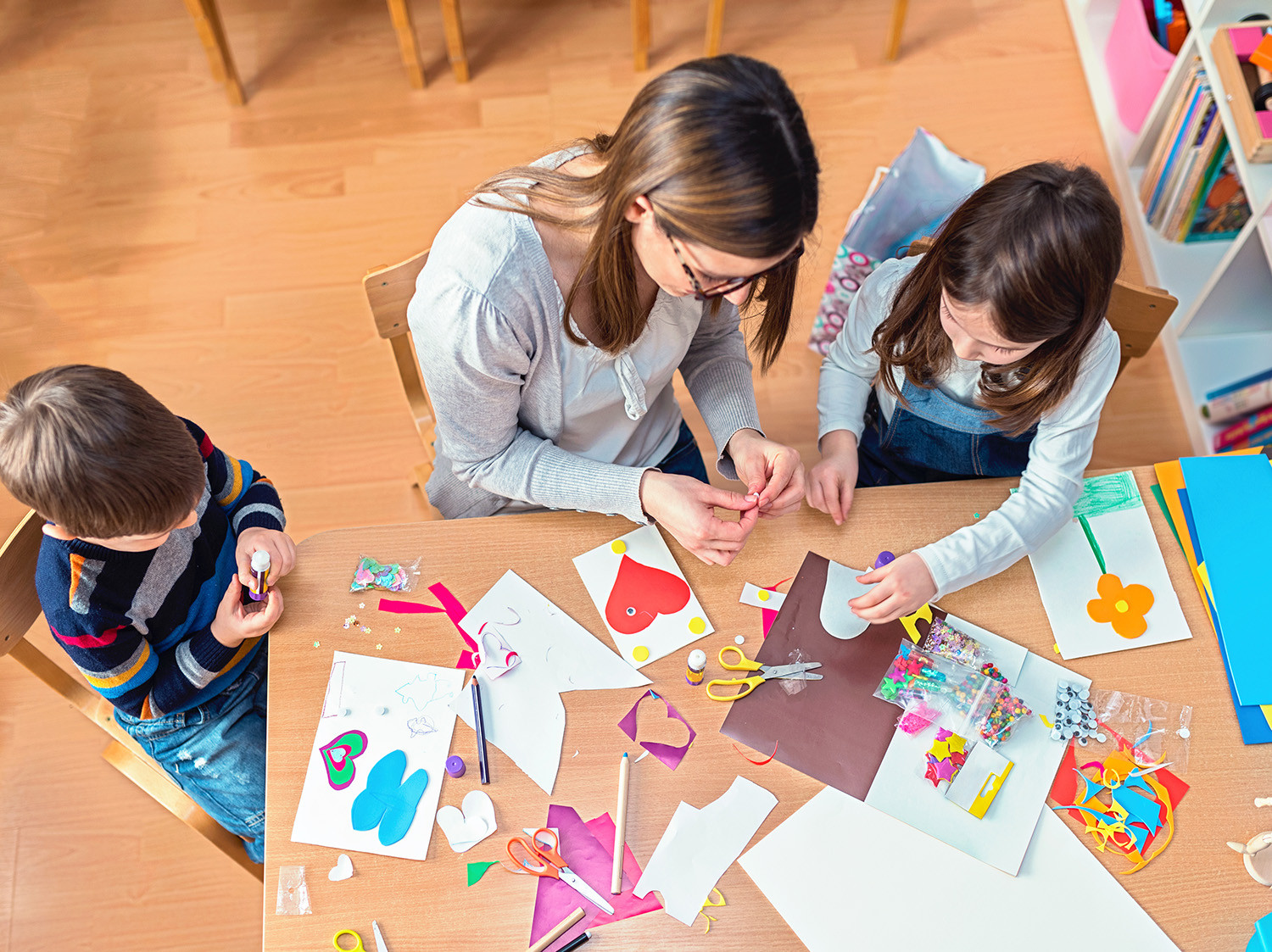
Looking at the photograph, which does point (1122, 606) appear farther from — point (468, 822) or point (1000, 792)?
point (468, 822)

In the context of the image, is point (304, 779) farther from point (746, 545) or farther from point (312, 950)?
point (746, 545)

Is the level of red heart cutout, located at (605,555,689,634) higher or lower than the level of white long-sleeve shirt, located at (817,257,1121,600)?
lower

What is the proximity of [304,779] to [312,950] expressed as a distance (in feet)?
0.56

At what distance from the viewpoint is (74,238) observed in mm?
2268

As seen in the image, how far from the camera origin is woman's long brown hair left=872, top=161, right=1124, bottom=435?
106 centimetres

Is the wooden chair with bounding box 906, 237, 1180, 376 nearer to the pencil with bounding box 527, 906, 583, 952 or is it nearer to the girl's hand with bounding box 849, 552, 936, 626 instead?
the girl's hand with bounding box 849, 552, 936, 626

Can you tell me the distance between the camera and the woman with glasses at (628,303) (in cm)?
85

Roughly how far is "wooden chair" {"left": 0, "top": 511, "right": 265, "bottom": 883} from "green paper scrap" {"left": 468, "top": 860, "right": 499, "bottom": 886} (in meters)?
0.45

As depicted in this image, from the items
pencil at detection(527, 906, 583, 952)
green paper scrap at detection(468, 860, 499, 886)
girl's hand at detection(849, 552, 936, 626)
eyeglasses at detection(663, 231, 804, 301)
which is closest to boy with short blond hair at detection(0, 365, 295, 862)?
green paper scrap at detection(468, 860, 499, 886)

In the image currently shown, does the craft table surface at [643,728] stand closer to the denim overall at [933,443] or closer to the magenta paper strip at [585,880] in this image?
the magenta paper strip at [585,880]

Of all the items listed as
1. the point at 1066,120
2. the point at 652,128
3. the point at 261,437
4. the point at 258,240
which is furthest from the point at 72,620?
the point at 1066,120

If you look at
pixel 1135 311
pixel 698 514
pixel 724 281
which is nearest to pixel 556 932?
pixel 698 514

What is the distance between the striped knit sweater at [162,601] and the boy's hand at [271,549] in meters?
0.07

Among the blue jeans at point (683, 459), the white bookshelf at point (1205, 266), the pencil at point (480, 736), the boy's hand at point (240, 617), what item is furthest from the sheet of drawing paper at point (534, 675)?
the white bookshelf at point (1205, 266)
